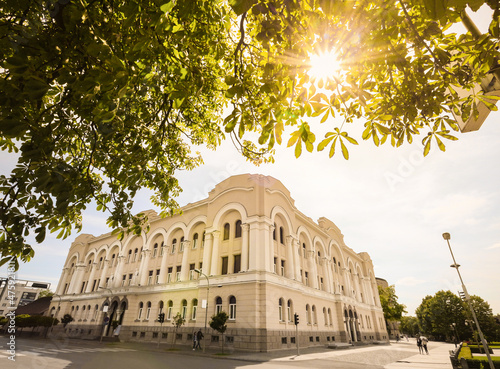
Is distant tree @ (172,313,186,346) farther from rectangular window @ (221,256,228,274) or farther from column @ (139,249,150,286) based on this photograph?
column @ (139,249,150,286)

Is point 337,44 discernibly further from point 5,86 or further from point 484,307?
point 484,307

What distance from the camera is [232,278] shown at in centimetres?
2005

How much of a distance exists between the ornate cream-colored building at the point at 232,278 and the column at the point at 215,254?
0.09 metres

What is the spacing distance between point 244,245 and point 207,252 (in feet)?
13.8

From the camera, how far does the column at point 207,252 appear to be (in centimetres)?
2222

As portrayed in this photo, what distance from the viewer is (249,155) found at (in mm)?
6207

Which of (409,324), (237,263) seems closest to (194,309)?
(237,263)

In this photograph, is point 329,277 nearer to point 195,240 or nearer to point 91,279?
point 195,240

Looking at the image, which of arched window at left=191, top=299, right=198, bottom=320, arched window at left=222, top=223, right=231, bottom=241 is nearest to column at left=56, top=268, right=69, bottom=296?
arched window at left=191, top=299, right=198, bottom=320

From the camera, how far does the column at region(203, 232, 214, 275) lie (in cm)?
2222

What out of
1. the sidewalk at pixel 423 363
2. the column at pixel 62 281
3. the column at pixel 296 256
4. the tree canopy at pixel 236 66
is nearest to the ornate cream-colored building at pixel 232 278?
the column at pixel 296 256

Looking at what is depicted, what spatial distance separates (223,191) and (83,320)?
2727 centimetres

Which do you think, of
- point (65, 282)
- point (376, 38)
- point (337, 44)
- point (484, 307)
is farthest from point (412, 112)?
point (484, 307)

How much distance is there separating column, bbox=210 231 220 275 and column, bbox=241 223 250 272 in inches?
115
